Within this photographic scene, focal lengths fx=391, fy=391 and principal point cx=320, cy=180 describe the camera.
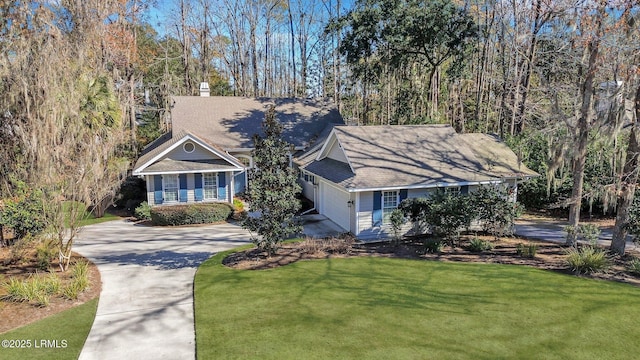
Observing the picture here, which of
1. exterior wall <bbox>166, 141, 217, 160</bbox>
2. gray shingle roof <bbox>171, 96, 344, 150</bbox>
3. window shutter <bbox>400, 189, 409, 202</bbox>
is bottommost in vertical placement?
window shutter <bbox>400, 189, 409, 202</bbox>

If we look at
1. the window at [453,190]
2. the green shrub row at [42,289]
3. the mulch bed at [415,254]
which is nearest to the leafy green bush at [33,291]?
the green shrub row at [42,289]

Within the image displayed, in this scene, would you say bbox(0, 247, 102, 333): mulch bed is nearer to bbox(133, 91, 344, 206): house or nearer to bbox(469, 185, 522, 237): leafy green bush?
bbox(133, 91, 344, 206): house

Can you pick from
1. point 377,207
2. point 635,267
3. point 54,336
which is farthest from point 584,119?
point 54,336

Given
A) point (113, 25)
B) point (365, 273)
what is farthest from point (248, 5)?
point (365, 273)

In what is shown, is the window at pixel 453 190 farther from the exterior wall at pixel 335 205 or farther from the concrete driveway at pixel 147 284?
the concrete driveway at pixel 147 284

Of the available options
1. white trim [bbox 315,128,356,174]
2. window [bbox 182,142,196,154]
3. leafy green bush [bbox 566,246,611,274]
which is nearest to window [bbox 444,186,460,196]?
white trim [bbox 315,128,356,174]

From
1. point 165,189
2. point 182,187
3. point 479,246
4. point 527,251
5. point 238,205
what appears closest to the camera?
point 527,251

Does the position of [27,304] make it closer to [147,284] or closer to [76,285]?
[76,285]
